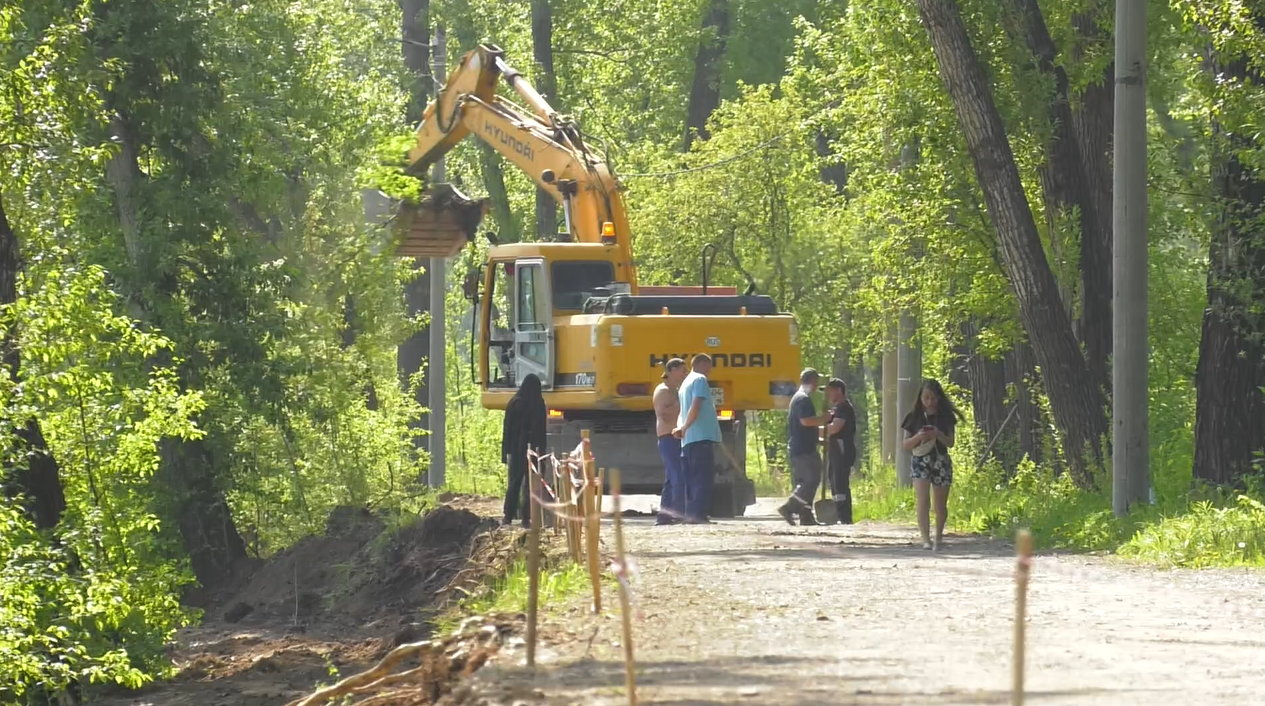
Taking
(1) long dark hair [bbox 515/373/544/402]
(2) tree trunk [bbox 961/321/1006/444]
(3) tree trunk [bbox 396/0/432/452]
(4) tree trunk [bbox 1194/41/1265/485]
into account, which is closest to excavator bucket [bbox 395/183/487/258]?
(1) long dark hair [bbox 515/373/544/402]

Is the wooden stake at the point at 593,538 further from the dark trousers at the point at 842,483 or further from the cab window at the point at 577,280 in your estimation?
the cab window at the point at 577,280

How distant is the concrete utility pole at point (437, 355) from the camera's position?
32.4m

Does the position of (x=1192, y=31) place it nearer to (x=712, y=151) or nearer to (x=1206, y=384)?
(x=1206, y=384)

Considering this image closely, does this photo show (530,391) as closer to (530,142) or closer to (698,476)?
(698,476)

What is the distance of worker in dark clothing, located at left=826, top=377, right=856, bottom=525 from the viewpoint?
24.3 metres

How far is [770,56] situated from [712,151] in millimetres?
10640

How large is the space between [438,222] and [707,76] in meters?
23.6

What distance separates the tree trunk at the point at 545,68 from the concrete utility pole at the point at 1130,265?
1020 inches

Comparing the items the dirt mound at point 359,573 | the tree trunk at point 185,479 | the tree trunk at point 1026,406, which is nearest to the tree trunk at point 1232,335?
the tree trunk at point 1026,406

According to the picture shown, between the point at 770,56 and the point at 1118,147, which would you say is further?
the point at 770,56

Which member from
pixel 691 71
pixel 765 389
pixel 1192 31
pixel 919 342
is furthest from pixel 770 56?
pixel 1192 31

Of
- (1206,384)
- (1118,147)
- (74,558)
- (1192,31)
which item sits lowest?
(74,558)

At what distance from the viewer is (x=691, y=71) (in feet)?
164

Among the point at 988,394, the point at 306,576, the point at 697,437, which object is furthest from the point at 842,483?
the point at 988,394
